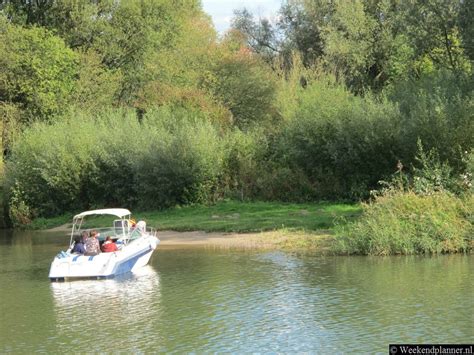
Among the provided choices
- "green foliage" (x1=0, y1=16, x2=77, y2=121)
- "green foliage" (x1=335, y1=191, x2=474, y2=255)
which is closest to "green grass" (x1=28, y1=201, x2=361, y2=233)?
"green foliage" (x1=335, y1=191, x2=474, y2=255)

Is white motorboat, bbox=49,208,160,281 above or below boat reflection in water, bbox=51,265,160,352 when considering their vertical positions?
above

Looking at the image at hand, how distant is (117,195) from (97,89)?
14.8 meters

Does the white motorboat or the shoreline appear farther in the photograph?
the shoreline

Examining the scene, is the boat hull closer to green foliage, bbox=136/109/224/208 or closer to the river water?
the river water

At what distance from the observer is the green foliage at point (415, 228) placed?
23703mm

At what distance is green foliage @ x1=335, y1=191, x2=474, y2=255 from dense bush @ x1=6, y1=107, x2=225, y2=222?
56.4 feet

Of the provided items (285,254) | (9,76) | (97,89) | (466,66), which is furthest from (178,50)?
(285,254)

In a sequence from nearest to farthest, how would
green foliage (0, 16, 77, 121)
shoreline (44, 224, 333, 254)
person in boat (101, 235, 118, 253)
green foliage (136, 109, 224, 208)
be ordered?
1. person in boat (101, 235, 118, 253)
2. shoreline (44, 224, 333, 254)
3. green foliage (136, 109, 224, 208)
4. green foliage (0, 16, 77, 121)

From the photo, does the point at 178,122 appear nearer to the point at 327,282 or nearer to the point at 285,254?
the point at 285,254

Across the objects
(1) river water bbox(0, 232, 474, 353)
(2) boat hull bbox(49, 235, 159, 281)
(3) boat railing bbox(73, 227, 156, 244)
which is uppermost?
(3) boat railing bbox(73, 227, 156, 244)

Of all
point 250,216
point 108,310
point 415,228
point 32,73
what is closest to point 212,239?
point 250,216

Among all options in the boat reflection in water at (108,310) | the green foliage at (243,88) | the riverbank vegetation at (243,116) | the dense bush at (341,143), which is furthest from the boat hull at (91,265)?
the green foliage at (243,88)

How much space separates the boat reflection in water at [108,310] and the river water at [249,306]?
3 centimetres

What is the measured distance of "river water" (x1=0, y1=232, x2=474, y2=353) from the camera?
1476 cm
